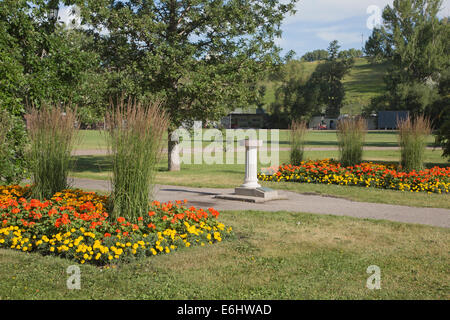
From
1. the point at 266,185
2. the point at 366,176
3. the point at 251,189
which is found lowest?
the point at 266,185

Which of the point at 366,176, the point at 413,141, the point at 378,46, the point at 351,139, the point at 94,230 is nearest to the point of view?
the point at 94,230

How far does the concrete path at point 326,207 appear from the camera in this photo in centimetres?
777

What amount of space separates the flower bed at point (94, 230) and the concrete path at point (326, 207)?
1322mm

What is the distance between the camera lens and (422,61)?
196 feet

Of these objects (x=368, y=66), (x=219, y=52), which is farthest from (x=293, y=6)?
(x=368, y=66)

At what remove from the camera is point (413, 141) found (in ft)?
39.4

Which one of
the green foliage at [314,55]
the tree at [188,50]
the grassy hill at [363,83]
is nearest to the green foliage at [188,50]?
the tree at [188,50]

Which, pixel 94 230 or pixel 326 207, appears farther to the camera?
pixel 326 207

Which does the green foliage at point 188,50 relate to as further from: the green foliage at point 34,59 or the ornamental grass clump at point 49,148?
the ornamental grass clump at point 49,148

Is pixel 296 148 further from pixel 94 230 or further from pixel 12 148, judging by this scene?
pixel 94 230

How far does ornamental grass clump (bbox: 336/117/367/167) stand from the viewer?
12.7 m

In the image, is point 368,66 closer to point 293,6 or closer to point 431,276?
point 293,6

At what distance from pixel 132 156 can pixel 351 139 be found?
8533mm

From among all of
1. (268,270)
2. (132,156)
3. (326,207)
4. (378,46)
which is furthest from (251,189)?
(378,46)
